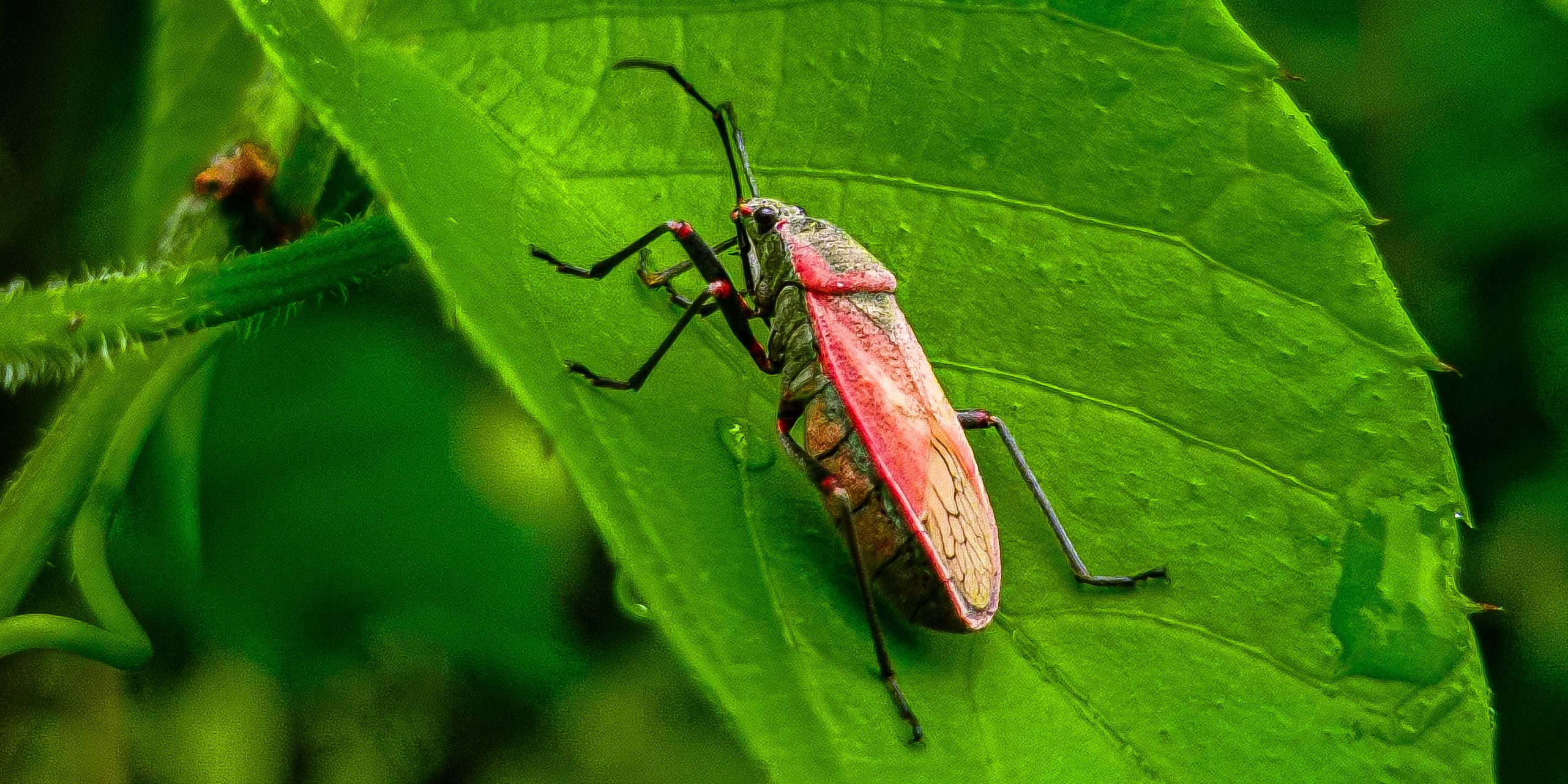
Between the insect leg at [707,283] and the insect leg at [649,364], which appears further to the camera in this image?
the insect leg at [707,283]

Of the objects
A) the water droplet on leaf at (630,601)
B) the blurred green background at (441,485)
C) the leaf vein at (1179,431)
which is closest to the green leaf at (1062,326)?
the leaf vein at (1179,431)

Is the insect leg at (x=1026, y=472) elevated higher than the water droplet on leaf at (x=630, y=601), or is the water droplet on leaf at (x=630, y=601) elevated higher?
the water droplet on leaf at (x=630, y=601)

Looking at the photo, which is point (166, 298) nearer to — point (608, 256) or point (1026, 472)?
point (608, 256)

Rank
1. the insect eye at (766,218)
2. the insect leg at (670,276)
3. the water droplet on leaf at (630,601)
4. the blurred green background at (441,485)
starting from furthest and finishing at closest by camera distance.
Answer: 1. the blurred green background at (441,485)
2. the insect eye at (766,218)
3. the insect leg at (670,276)
4. the water droplet on leaf at (630,601)

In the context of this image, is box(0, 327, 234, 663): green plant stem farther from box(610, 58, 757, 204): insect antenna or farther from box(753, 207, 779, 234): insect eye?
box(753, 207, 779, 234): insect eye

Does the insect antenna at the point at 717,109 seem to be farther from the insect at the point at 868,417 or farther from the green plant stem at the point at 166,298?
the green plant stem at the point at 166,298

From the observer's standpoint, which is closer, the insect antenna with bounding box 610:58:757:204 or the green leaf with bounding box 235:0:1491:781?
the green leaf with bounding box 235:0:1491:781

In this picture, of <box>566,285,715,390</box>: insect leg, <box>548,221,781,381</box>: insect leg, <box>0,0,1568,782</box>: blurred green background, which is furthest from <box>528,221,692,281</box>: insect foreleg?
<box>0,0,1568,782</box>: blurred green background

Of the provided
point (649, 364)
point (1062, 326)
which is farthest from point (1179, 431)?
point (649, 364)
